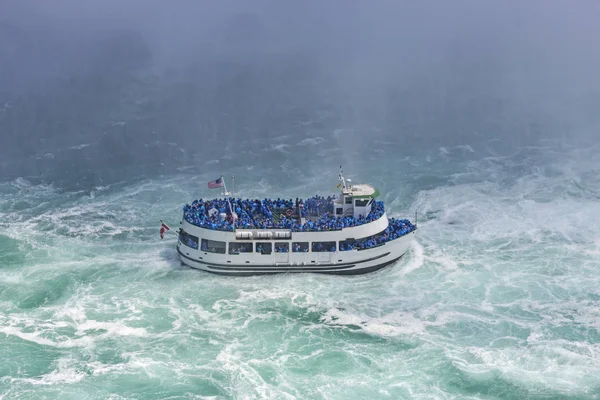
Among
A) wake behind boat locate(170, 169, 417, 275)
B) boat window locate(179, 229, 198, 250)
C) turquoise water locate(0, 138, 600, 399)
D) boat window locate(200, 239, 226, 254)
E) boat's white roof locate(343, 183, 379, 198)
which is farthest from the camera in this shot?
boat's white roof locate(343, 183, 379, 198)

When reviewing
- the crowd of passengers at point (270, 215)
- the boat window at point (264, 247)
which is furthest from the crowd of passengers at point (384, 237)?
the boat window at point (264, 247)

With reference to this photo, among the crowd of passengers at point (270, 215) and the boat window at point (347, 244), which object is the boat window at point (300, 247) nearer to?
the crowd of passengers at point (270, 215)

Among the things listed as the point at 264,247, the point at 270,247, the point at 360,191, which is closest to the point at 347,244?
the point at 360,191

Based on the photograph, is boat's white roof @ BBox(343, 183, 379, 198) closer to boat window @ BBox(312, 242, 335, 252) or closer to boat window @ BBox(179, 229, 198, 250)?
boat window @ BBox(312, 242, 335, 252)

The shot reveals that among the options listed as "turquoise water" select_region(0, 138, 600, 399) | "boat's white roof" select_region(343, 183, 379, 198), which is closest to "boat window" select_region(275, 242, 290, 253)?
"turquoise water" select_region(0, 138, 600, 399)

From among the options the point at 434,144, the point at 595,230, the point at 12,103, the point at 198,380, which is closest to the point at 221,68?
the point at 12,103

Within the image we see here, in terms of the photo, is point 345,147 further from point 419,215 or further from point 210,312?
point 210,312
